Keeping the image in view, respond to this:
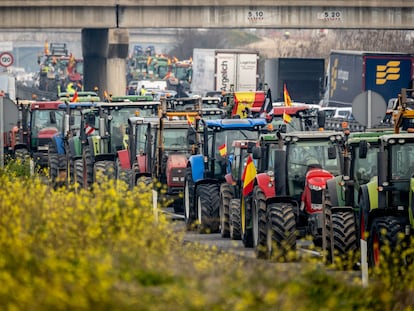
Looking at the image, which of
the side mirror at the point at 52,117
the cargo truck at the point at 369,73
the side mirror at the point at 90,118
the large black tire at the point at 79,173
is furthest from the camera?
the cargo truck at the point at 369,73

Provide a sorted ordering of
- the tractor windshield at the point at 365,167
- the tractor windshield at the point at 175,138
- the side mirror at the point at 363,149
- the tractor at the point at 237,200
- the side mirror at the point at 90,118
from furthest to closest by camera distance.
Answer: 1. the side mirror at the point at 90,118
2. the tractor windshield at the point at 175,138
3. the tractor at the point at 237,200
4. the tractor windshield at the point at 365,167
5. the side mirror at the point at 363,149

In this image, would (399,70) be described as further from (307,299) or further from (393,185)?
(307,299)

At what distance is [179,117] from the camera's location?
112ft

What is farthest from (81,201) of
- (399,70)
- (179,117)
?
(399,70)

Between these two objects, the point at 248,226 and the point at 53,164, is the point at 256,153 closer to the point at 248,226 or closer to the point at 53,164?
the point at 248,226

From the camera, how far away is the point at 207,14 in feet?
217

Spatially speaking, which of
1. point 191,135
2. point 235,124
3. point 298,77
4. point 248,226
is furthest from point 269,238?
point 298,77


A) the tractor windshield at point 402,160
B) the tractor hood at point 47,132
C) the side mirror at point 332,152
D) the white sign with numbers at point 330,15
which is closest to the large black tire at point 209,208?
the side mirror at point 332,152

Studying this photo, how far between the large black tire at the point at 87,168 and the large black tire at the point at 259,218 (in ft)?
39.1

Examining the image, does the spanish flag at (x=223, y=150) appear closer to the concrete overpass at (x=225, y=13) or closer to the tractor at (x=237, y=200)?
the tractor at (x=237, y=200)

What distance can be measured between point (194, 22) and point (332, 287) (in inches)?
2072

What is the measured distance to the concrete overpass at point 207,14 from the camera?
6562 centimetres

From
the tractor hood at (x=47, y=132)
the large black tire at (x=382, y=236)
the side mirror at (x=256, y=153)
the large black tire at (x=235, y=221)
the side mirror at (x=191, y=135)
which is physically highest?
the side mirror at (x=191, y=135)

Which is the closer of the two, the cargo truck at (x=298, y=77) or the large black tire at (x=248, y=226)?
the large black tire at (x=248, y=226)
